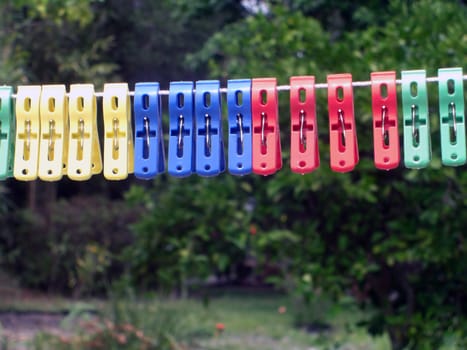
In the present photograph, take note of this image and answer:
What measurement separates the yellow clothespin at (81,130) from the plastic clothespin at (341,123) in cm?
89

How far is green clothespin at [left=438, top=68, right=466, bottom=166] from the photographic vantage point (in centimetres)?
285

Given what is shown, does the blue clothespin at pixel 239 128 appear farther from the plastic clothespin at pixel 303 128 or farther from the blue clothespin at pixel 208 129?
the plastic clothespin at pixel 303 128

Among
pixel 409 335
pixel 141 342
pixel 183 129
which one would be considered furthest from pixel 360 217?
pixel 183 129

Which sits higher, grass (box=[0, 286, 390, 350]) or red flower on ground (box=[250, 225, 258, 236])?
red flower on ground (box=[250, 225, 258, 236])

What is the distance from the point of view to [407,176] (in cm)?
459

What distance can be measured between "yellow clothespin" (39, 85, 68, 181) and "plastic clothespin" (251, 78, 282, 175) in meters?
0.71

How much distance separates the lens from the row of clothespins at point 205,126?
9.58 ft

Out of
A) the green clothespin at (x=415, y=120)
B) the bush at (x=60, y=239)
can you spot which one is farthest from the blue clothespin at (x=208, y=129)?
the bush at (x=60, y=239)

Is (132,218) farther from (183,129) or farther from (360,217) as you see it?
(183,129)

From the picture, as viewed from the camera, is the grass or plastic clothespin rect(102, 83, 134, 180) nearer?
plastic clothespin rect(102, 83, 134, 180)

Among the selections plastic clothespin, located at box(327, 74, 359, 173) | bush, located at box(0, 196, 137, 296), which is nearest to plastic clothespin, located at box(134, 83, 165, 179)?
plastic clothespin, located at box(327, 74, 359, 173)

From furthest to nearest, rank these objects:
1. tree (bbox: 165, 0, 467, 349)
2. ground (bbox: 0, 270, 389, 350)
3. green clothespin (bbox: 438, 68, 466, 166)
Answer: ground (bbox: 0, 270, 389, 350), tree (bbox: 165, 0, 467, 349), green clothespin (bbox: 438, 68, 466, 166)

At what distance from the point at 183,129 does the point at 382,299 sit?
309cm

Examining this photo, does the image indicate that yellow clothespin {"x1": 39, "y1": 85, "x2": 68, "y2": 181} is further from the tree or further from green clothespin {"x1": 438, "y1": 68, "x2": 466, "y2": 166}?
the tree
